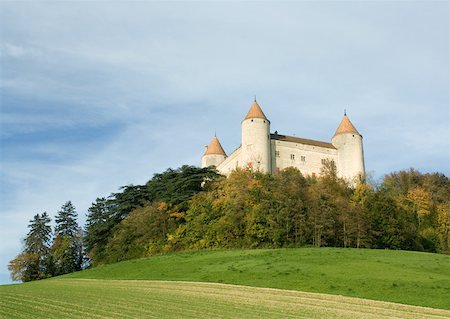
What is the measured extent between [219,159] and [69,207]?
25.7m

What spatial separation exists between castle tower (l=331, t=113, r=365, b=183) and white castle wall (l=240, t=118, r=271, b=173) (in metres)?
13.0

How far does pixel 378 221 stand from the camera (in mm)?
52125

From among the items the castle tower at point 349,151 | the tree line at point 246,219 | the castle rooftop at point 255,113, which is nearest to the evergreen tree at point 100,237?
the tree line at point 246,219

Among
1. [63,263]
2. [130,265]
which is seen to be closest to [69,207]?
[63,263]

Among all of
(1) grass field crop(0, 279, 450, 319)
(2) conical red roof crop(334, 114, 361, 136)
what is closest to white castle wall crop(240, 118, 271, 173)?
(2) conical red roof crop(334, 114, 361, 136)

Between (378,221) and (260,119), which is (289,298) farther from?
(260,119)

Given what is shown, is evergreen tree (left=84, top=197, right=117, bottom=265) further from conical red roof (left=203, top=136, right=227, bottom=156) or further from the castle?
conical red roof (left=203, top=136, right=227, bottom=156)

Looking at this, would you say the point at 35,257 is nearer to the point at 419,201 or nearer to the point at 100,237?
the point at 100,237

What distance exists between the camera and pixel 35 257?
6581cm

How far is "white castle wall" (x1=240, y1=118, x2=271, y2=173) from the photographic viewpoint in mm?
67125

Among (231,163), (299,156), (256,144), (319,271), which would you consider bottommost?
(319,271)

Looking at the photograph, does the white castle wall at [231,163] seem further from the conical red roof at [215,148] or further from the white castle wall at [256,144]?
the conical red roof at [215,148]

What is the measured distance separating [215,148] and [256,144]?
20.1 meters

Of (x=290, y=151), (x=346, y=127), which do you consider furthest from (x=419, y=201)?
(x=290, y=151)
